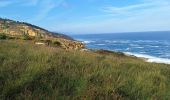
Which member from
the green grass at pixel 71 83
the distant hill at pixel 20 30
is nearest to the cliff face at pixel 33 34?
the distant hill at pixel 20 30

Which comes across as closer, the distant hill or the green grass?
the green grass

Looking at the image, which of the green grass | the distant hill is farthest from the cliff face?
the green grass

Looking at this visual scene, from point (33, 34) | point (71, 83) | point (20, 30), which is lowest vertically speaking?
point (33, 34)

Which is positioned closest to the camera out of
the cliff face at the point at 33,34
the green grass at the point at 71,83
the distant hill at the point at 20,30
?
the green grass at the point at 71,83

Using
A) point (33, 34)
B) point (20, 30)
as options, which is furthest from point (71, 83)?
point (33, 34)

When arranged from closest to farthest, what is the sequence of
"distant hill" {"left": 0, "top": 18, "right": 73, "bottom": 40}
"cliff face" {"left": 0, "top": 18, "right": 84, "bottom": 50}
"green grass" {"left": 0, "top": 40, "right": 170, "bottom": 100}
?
"green grass" {"left": 0, "top": 40, "right": 170, "bottom": 100}
"cliff face" {"left": 0, "top": 18, "right": 84, "bottom": 50}
"distant hill" {"left": 0, "top": 18, "right": 73, "bottom": 40}

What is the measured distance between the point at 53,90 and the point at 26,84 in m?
0.47

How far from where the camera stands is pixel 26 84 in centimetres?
550

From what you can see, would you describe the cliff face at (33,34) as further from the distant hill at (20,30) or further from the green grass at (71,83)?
the green grass at (71,83)

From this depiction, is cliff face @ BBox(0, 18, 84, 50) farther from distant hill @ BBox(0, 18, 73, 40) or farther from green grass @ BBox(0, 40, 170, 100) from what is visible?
green grass @ BBox(0, 40, 170, 100)

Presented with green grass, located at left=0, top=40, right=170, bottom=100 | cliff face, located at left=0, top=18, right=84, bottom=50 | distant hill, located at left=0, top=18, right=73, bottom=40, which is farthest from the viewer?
distant hill, located at left=0, top=18, right=73, bottom=40

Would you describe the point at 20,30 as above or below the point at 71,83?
below

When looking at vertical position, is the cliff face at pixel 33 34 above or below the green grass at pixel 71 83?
below

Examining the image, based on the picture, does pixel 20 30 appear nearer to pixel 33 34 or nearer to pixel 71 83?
pixel 33 34
